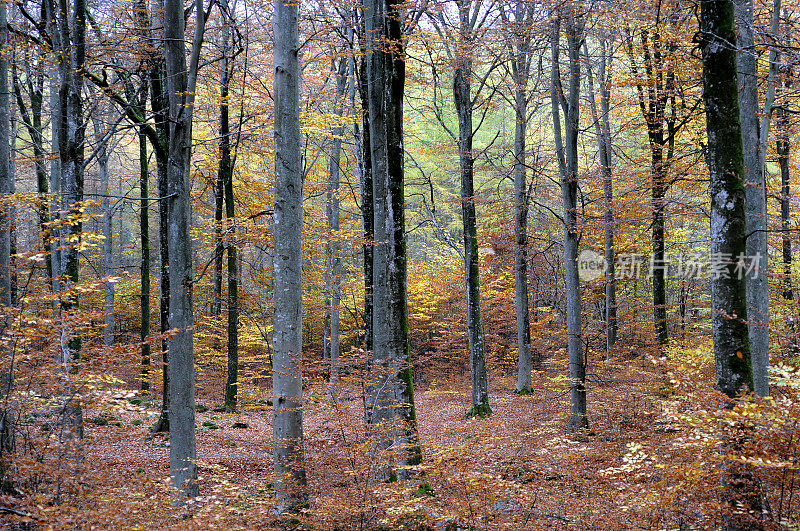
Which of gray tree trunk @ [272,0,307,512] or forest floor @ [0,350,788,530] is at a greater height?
gray tree trunk @ [272,0,307,512]

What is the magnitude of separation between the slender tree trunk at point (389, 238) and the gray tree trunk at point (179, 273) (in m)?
2.30

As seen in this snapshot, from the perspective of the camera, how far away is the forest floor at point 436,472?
14.8ft

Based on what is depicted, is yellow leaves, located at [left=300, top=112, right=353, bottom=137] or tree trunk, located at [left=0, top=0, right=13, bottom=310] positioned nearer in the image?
tree trunk, located at [left=0, top=0, right=13, bottom=310]

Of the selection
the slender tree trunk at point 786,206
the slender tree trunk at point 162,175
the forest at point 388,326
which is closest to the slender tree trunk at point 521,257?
the forest at point 388,326

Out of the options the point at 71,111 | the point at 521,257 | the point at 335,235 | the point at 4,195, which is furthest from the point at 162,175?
the point at 521,257

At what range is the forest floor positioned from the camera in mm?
4516

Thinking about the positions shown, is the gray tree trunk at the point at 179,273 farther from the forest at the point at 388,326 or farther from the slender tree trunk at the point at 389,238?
the slender tree trunk at the point at 389,238

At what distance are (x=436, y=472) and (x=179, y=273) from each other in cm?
390

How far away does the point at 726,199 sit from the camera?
172 inches

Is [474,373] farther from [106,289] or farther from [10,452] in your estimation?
[106,289]

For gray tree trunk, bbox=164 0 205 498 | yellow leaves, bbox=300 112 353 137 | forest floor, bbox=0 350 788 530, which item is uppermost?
yellow leaves, bbox=300 112 353 137

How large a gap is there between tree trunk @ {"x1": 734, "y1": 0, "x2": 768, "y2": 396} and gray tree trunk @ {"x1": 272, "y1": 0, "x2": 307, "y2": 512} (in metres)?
6.04

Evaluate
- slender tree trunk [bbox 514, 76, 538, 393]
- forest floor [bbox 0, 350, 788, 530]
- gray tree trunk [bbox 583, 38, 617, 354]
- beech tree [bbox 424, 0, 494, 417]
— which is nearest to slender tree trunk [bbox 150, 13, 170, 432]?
forest floor [bbox 0, 350, 788, 530]

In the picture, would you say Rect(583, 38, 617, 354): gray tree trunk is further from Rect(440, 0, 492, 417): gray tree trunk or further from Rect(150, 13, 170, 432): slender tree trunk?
Rect(150, 13, 170, 432): slender tree trunk
